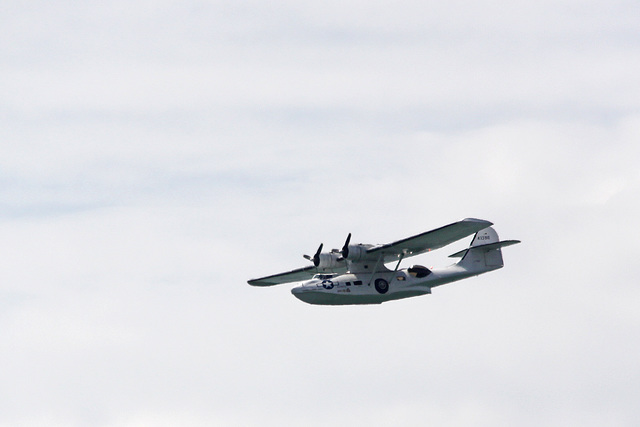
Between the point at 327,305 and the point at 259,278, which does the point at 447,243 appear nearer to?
the point at 327,305

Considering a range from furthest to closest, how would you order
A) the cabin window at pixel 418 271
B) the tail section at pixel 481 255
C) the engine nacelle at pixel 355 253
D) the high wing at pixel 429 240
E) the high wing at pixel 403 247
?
the tail section at pixel 481 255, the cabin window at pixel 418 271, the engine nacelle at pixel 355 253, the high wing at pixel 403 247, the high wing at pixel 429 240

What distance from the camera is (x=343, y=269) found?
63.2 meters

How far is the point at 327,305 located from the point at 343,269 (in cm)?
412

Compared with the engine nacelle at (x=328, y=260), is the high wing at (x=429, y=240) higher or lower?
lower

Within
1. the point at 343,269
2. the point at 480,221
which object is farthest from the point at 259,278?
the point at 480,221

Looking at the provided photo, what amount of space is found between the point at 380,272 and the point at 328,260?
10.6 ft

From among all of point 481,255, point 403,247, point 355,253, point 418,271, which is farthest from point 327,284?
point 481,255

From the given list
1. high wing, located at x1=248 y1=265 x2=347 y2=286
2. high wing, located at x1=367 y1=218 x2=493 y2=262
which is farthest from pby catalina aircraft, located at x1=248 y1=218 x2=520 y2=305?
high wing, located at x1=248 y1=265 x2=347 y2=286

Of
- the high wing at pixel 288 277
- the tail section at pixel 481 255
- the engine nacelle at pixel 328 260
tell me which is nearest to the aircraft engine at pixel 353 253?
the engine nacelle at pixel 328 260

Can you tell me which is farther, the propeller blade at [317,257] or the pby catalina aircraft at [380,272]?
the propeller blade at [317,257]

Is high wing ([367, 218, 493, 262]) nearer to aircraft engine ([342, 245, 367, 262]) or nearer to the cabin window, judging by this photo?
aircraft engine ([342, 245, 367, 262])

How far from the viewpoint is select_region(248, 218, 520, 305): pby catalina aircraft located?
58.8 meters

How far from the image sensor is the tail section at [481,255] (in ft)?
214

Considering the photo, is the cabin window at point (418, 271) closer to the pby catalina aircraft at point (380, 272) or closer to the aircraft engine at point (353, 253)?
the pby catalina aircraft at point (380, 272)
